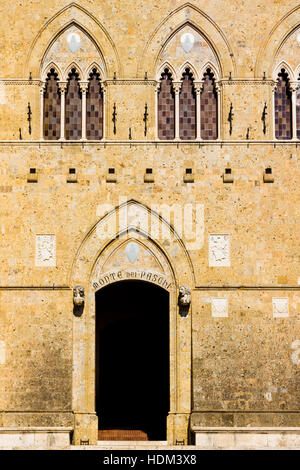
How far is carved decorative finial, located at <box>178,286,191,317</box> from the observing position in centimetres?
3247

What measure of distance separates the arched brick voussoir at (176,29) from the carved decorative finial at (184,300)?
606 centimetres

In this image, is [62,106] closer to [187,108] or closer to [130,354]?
[187,108]

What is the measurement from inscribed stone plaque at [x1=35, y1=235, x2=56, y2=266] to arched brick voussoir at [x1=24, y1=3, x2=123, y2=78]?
4.68m

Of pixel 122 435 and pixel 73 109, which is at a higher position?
pixel 73 109

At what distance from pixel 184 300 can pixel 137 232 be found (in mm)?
2317

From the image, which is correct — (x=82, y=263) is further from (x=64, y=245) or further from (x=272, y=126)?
(x=272, y=126)

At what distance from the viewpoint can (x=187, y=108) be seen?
3359 cm

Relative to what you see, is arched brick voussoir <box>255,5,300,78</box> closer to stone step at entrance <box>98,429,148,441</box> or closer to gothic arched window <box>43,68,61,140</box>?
gothic arched window <box>43,68,61,140</box>

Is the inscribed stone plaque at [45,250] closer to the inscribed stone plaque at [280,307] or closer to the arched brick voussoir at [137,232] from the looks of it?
the arched brick voussoir at [137,232]

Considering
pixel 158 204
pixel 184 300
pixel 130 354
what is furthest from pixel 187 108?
pixel 130 354

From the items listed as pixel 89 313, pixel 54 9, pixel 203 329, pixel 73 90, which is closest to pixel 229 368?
pixel 203 329

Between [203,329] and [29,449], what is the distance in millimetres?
5765

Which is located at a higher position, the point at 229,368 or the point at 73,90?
the point at 73,90
